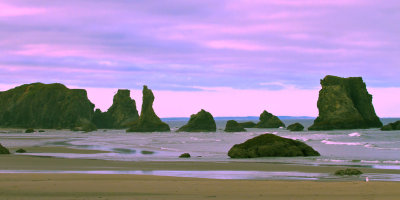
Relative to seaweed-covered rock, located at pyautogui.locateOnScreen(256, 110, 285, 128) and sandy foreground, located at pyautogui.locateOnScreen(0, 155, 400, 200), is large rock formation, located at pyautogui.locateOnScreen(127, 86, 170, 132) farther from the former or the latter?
sandy foreground, located at pyautogui.locateOnScreen(0, 155, 400, 200)

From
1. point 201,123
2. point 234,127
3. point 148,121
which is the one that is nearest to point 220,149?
point 234,127

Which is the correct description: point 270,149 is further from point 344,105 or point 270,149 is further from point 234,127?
point 234,127

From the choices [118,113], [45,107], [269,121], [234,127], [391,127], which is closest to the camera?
[391,127]

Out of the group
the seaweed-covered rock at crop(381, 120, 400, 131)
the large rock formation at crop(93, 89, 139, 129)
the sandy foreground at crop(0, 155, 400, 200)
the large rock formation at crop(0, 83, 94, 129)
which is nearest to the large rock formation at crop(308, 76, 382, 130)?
the seaweed-covered rock at crop(381, 120, 400, 131)

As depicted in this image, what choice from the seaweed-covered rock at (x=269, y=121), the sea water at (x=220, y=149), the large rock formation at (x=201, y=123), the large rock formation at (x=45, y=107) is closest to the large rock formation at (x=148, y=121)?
the large rock formation at (x=201, y=123)

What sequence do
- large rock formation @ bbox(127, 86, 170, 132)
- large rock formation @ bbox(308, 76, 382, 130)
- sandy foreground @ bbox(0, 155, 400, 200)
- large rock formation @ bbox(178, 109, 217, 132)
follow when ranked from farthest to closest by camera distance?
large rock formation @ bbox(127, 86, 170, 132), large rock formation @ bbox(178, 109, 217, 132), large rock formation @ bbox(308, 76, 382, 130), sandy foreground @ bbox(0, 155, 400, 200)

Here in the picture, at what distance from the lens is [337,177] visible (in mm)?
19000

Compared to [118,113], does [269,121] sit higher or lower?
lower

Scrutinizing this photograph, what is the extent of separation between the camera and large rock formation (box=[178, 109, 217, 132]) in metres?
119

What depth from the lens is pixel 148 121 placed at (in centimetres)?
12625

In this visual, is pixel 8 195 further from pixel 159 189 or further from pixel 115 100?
pixel 115 100

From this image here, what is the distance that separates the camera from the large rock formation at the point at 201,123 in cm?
11888

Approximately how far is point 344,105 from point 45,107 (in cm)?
10750

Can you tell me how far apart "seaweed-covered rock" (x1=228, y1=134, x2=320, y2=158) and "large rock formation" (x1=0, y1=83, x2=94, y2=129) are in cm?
13905
